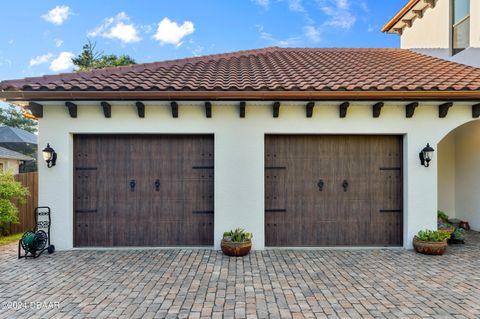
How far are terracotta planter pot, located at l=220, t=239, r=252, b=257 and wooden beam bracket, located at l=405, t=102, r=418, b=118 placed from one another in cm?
406

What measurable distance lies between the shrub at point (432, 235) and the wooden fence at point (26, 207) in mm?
9547

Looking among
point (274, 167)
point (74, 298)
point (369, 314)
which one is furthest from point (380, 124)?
point (74, 298)

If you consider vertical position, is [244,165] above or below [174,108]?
below

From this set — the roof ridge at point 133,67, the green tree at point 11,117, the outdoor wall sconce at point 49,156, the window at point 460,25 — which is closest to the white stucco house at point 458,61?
the window at point 460,25

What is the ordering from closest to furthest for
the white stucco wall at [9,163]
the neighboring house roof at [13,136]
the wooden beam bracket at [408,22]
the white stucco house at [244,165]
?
the white stucco house at [244,165] → the wooden beam bracket at [408,22] → the white stucco wall at [9,163] → the neighboring house roof at [13,136]

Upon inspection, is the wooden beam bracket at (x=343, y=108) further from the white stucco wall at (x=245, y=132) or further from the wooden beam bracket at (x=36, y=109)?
the wooden beam bracket at (x=36, y=109)

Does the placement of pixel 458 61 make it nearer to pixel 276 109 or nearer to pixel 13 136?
pixel 276 109

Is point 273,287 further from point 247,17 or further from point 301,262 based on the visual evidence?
point 247,17

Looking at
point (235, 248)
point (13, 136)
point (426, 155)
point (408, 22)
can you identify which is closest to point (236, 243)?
point (235, 248)

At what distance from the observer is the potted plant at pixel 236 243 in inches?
194

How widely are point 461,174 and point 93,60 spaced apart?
24351mm

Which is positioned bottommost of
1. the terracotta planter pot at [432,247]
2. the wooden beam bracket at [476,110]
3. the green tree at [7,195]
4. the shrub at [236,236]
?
the terracotta planter pot at [432,247]

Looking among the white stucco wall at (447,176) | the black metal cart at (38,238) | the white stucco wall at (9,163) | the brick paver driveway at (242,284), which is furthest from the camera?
the white stucco wall at (9,163)

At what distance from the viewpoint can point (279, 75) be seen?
19.4 feet
